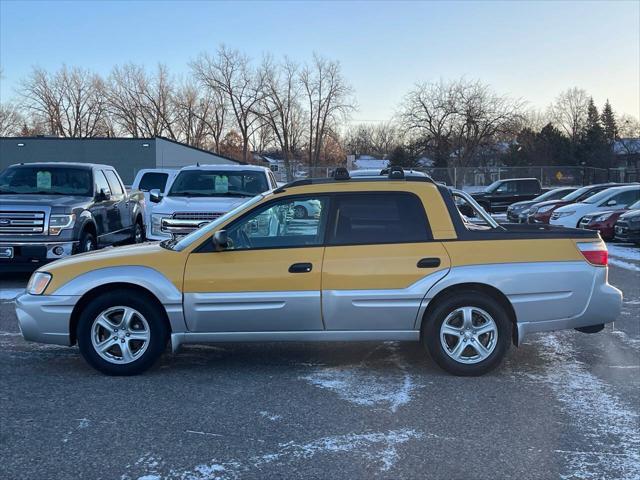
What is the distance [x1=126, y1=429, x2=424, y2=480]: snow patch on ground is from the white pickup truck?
22.2 feet

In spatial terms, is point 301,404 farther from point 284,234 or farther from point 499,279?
point 499,279

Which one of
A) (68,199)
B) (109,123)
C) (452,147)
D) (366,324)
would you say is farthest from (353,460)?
Answer: (109,123)

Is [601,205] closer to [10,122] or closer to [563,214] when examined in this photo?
[563,214]

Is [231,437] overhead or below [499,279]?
below

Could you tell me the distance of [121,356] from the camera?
217 inches

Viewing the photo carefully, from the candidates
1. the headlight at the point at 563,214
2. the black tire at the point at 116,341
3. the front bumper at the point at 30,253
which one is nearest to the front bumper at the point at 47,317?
the black tire at the point at 116,341

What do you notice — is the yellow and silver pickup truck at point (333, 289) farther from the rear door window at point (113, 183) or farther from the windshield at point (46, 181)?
the rear door window at point (113, 183)

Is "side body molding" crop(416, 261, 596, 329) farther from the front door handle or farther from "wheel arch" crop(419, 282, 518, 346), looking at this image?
the front door handle

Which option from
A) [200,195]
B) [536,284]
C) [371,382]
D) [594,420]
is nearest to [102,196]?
[200,195]

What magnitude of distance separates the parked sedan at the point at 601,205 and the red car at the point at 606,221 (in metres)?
0.67

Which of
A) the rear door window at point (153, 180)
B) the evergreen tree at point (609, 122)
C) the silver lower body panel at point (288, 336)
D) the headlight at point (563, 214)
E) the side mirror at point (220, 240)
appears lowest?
the silver lower body panel at point (288, 336)

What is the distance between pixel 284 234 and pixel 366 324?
1042mm

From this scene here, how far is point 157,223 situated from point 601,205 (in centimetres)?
1372

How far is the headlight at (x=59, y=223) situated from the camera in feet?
32.3
